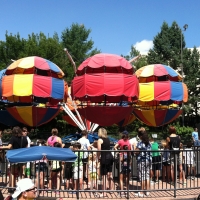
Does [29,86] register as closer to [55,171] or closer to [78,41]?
[55,171]

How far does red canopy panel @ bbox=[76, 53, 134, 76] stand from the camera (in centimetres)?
1331

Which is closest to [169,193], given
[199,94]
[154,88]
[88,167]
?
[88,167]

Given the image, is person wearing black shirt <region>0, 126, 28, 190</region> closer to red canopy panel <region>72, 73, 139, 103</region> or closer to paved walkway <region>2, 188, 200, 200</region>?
paved walkway <region>2, 188, 200, 200</region>

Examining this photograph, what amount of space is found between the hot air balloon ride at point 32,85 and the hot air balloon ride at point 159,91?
3913mm

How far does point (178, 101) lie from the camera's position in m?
16.2

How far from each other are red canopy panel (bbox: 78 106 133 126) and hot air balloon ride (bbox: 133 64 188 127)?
214 centimetres

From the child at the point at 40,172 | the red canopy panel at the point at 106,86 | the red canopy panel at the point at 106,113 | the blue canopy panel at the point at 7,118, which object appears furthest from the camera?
the blue canopy panel at the point at 7,118

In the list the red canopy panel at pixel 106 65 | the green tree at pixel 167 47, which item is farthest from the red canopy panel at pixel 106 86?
the green tree at pixel 167 47

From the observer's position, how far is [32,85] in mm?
14398

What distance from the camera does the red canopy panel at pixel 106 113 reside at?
13.8m

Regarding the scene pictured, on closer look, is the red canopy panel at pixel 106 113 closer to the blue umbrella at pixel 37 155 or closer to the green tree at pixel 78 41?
the blue umbrella at pixel 37 155

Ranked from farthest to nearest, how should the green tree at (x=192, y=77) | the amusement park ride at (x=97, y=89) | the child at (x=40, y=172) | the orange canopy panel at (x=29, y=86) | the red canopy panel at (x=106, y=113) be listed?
the green tree at (x=192, y=77), the orange canopy panel at (x=29, y=86), the red canopy panel at (x=106, y=113), the amusement park ride at (x=97, y=89), the child at (x=40, y=172)

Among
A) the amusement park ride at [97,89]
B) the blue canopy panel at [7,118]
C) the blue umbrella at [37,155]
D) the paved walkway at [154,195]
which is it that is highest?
the amusement park ride at [97,89]

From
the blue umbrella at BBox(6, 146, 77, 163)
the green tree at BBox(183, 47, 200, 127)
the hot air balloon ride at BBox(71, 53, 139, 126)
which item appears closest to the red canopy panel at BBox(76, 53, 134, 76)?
the hot air balloon ride at BBox(71, 53, 139, 126)
